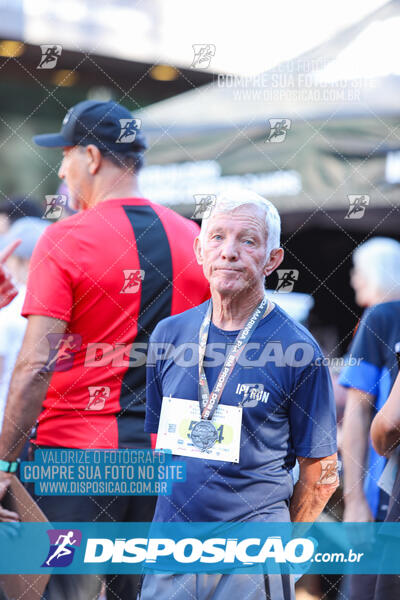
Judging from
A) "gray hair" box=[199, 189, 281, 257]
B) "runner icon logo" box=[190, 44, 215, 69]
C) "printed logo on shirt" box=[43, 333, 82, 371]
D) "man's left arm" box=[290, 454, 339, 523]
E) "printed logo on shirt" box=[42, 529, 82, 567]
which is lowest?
"printed logo on shirt" box=[42, 529, 82, 567]

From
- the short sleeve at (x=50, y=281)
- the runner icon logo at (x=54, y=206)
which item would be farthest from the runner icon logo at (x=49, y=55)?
the short sleeve at (x=50, y=281)

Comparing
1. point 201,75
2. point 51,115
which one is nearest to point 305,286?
point 201,75

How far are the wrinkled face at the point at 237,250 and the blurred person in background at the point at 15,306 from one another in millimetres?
933

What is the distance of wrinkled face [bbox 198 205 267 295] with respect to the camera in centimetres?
233

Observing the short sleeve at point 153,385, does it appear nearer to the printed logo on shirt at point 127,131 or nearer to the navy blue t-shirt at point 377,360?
the printed logo on shirt at point 127,131

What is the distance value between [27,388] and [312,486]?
0.98 m

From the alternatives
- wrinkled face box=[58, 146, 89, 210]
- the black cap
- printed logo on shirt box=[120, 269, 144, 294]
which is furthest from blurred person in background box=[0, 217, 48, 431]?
printed logo on shirt box=[120, 269, 144, 294]

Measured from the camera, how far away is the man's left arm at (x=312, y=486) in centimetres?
229

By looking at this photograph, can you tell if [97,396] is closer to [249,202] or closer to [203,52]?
[249,202]

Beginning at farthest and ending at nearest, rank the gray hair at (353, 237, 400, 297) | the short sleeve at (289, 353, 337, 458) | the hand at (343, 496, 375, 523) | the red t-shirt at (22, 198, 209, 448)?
1. the gray hair at (353, 237, 400, 297)
2. the hand at (343, 496, 375, 523)
3. the red t-shirt at (22, 198, 209, 448)
4. the short sleeve at (289, 353, 337, 458)

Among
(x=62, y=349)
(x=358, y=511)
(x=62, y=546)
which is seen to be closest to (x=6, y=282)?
(x=62, y=349)

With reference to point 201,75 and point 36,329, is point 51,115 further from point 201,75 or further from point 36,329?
point 36,329

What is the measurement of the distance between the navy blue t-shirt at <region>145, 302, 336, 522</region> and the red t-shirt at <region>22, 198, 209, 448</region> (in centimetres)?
42

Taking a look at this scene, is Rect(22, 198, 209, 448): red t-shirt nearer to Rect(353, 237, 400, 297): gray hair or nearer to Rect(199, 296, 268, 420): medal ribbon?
Rect(199, 296, 268, 420): medal ribbon
